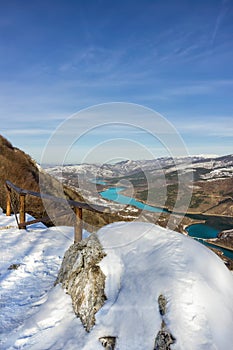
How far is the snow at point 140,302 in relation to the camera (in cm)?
279

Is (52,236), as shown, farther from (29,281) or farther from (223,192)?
(223,192)

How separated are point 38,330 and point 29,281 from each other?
1883 millimetres

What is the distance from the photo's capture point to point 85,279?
3924mm

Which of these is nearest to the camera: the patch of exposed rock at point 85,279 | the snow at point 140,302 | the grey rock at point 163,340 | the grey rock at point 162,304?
the grey rock at point 163,340

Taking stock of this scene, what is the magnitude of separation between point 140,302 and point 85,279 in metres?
1.09

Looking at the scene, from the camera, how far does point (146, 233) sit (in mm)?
4164

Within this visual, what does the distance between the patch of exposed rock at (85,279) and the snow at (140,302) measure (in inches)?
4.1

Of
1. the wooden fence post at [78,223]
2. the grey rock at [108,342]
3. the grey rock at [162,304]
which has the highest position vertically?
the wooden fence post at [78,223]

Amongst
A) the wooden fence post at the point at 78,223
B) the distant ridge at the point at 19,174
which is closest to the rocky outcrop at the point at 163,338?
the wooden fence post at the point at 78,223

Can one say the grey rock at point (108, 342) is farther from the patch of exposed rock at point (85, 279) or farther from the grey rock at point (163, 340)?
the grey rock at point (163, 340)

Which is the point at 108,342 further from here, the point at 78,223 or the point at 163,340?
the point at 78,223

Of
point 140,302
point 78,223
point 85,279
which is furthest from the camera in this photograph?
point 78,223

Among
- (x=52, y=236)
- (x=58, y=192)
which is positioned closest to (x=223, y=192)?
(x=58, y=192)

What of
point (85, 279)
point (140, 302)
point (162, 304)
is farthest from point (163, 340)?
point (85, 279)
